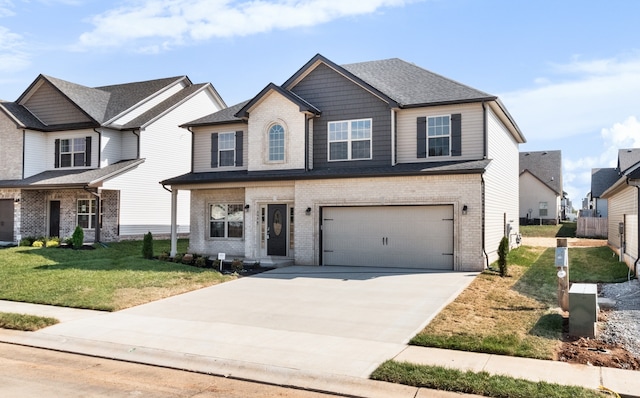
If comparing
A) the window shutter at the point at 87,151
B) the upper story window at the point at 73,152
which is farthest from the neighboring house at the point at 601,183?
the upper story window at the point at 73,152

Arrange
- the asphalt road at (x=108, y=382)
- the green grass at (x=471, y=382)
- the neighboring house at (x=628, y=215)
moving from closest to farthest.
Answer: the green grass at (x=471, y=382)
the asphalt road at (x=108, y=382)
the neighboring house at (x=628, y=215)

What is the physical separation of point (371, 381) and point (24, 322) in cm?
767

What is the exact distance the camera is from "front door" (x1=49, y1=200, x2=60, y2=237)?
91.8 ft

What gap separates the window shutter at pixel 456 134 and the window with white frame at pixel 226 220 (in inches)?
363

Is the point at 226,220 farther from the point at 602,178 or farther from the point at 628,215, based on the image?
the point at 602,178

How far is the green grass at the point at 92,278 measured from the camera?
12.8m

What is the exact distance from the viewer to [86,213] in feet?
89.7

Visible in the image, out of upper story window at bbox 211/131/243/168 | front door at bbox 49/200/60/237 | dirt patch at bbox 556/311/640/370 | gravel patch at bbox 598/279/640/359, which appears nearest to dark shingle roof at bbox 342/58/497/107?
upper story window at bbox 211/131/243/168

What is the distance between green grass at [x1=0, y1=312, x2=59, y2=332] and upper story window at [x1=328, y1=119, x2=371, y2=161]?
1193 centimetres

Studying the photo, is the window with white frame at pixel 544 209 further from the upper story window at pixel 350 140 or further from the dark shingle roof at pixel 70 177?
the dark shingle roof at pixel 70 177

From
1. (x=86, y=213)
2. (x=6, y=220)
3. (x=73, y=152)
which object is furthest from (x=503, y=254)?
(x=6, y=220)

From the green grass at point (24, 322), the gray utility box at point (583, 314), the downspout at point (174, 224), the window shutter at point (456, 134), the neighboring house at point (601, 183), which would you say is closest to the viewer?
the gray utility box at point (583, 314)

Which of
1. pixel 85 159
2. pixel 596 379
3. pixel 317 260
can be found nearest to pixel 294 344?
pixel 596 379

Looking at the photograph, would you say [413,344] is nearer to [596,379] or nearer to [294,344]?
[294,344]
